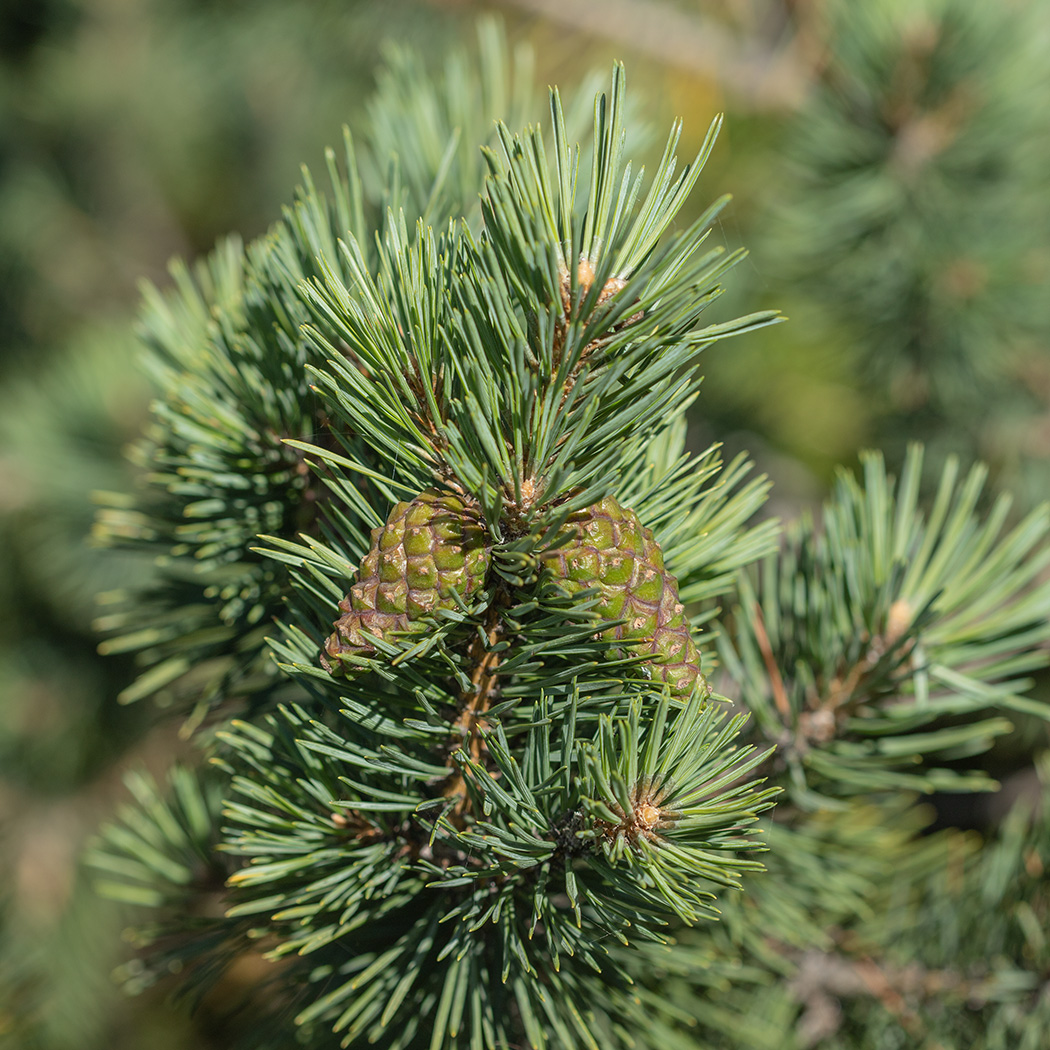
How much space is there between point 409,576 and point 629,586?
0.25 ft

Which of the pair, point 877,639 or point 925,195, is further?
point 925,195

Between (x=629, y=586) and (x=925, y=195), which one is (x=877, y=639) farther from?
(x=925, y=195)

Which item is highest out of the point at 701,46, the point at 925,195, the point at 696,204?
the point at 701,46

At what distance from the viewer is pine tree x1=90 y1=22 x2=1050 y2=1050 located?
283 mm

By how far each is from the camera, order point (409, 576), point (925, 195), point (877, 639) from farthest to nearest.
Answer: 1. point (925, 195)
2. point (877, 639)
3. point (409, 576)

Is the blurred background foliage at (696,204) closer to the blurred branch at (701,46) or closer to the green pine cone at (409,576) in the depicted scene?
the blurred branch at (701,46)

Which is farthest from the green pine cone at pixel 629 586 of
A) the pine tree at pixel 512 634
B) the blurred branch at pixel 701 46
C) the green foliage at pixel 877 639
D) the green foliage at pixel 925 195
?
the blurred branch at pixel 701 46

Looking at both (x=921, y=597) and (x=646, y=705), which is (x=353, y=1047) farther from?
(x=921, y=597)

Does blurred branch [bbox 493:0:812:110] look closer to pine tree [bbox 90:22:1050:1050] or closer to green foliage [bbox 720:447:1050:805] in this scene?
pine tree [bbox 90:22:1050:1050]

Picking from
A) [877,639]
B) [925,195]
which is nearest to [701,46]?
[925,195]

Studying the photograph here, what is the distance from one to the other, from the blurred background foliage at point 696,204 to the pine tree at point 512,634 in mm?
235

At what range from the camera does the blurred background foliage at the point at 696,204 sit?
2.52 feet

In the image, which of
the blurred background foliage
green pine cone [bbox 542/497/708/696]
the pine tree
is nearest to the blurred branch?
the blurred background foliage

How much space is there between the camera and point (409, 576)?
0.93ft
